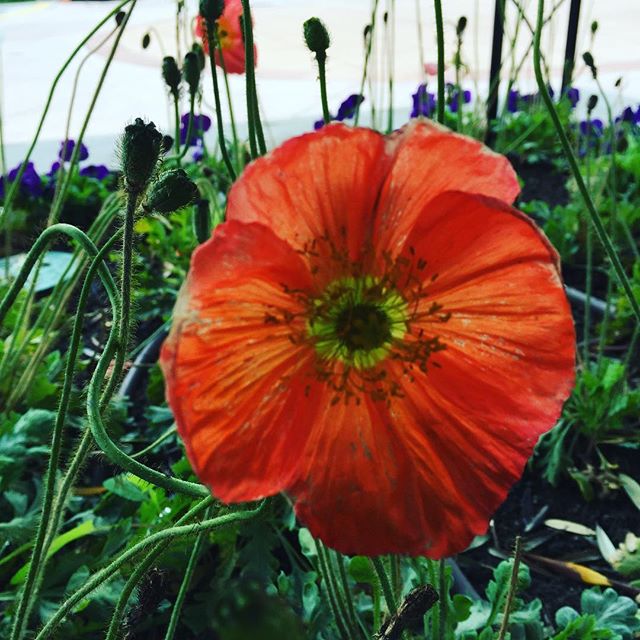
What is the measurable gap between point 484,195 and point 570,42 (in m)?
2.61

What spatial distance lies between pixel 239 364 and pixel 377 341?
0.10 metres

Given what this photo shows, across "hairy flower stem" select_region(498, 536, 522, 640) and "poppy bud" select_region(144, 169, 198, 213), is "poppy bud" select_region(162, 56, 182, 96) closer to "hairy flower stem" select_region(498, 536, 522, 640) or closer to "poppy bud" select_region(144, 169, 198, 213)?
"poppy bud" select_region(144, 169, 198, 213)

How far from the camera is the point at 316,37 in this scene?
68 cm

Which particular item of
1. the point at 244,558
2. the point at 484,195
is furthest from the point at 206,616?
the point at 484,195

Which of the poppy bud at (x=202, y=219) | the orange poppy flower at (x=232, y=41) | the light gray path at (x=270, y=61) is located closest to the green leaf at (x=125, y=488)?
the poppy bud at (x=202, y=219)

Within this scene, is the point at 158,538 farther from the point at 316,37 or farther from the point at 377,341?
the point at 316,37

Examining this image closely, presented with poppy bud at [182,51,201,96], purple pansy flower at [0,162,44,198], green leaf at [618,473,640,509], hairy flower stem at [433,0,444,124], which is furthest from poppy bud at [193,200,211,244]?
purple pansy flower at [0,162,44,198]

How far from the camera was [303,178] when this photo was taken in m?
0.44

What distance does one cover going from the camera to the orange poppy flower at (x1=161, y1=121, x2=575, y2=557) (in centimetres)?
43

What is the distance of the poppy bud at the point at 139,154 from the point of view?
47cm

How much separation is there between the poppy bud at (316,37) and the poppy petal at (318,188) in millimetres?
248

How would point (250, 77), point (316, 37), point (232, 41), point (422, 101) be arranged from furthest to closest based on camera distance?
point (422, 101) → point (232, 41) → point (316, 37) → point (250, 77)

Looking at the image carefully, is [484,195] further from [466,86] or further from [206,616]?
[466,86]

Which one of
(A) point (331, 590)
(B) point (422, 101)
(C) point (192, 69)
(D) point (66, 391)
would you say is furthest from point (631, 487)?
(B) point (422, 101)
